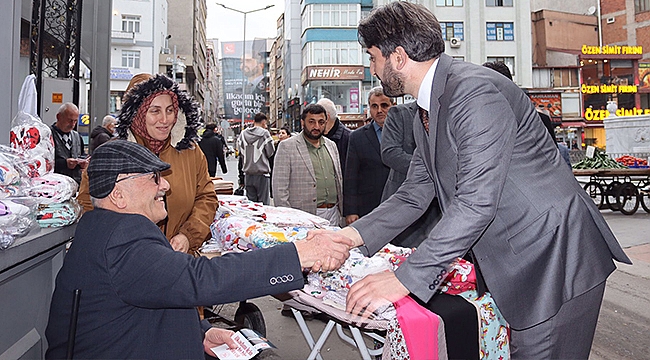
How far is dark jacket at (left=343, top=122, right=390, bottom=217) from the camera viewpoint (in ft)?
16.7

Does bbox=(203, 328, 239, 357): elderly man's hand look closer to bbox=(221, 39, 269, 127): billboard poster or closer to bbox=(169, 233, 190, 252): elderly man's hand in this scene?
bbox=(169, 233, 190, 252): elderly man's hand

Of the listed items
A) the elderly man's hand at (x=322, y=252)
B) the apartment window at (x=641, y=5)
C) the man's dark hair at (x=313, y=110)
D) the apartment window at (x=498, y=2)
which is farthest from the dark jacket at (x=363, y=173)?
the apartment window at (x=641, y=5)

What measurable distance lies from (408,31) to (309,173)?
3423mm

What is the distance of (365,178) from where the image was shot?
5129mm

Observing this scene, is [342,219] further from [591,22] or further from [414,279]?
[591,22]

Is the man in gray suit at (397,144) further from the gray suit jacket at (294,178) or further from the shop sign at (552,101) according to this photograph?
the shop sign at (552,101)

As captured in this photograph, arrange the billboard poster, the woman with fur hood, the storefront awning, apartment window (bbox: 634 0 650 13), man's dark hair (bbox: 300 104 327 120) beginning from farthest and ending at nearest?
apartment window (bbox: 634 0 650 13) < the storefront awning < the billboard poster < man's dark hair (bbox: 300 104 327 120) < the woman with fur hood

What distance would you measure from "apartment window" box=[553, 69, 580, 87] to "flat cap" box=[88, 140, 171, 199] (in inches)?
1704

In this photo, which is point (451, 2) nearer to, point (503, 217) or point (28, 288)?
point (503, 217)

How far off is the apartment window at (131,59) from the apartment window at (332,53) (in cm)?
1398

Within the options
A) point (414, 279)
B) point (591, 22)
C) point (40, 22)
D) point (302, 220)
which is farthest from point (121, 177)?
point (591, 22)

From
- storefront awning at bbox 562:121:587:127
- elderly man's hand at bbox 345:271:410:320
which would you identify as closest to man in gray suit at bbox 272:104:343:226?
elderly man's hand at bbox 345:271:410:320

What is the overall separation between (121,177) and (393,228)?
3.88 ft

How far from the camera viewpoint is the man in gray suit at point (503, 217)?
5.55 feet
